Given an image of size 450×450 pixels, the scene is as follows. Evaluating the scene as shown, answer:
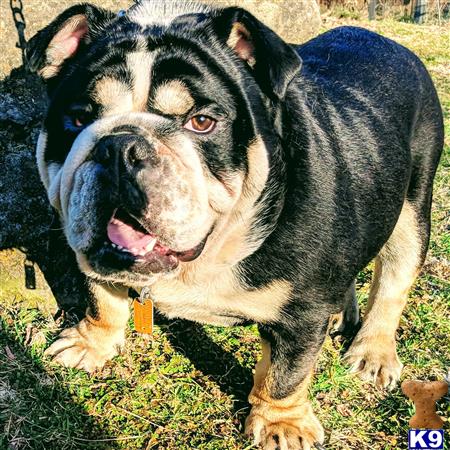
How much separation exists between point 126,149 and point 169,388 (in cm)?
163

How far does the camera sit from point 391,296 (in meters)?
3.54

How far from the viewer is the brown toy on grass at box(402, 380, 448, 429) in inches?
123

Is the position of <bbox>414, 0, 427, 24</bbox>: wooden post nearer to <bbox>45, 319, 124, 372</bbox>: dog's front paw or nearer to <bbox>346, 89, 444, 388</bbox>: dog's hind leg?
<bbox>346, 89, 444, 388</bbox>: dog's hind leg

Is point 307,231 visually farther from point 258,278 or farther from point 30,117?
point 30,117

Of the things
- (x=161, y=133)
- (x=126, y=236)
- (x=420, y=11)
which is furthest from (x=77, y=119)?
(x=420, y=11)

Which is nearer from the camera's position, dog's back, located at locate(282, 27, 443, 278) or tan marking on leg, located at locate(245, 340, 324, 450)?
dog's back, located at locate(282, 27, 443, 278)

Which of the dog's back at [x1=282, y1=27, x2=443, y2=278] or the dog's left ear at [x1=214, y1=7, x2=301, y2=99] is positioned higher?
the dog's left ear at [x1=214, y1=7, x2=301, y2=99]

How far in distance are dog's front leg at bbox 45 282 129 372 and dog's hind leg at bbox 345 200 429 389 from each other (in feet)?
4.29

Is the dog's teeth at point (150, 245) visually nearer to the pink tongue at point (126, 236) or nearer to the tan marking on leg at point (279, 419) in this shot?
the pink tongue at point (126, 236)

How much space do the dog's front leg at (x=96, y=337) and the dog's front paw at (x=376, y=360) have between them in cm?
130

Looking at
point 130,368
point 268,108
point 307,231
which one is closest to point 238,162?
point 268,108

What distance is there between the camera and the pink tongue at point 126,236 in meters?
2.30

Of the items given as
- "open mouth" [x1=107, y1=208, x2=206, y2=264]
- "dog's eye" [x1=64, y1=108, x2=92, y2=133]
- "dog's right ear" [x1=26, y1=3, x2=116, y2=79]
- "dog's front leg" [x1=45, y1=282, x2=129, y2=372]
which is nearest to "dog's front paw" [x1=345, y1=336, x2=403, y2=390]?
"dog's front leg" [x1=45, y1=282, x2=129, y2=372]

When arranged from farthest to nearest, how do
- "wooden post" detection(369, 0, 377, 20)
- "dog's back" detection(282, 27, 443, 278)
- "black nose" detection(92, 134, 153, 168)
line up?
1. "wooden post" detection(369, 0, 377, 20)
2. "dog's back" detection(282, 27, 443, 278)
3. "black nose" detection(92, 134, 153, 168)
